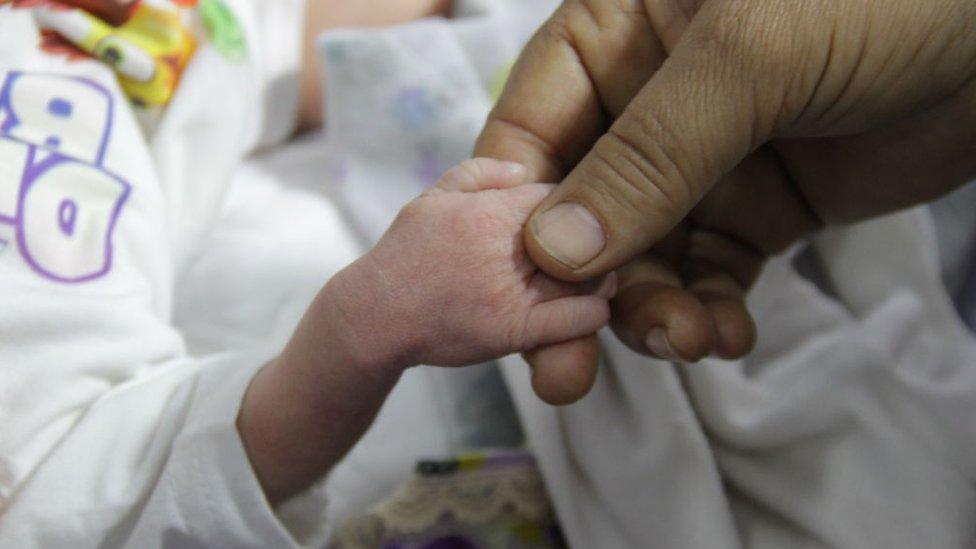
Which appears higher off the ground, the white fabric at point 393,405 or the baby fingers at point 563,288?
the baby fingers at point 563,288

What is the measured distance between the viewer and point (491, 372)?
2.54 feet

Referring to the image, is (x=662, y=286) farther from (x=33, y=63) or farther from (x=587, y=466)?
(x=33, y=63)

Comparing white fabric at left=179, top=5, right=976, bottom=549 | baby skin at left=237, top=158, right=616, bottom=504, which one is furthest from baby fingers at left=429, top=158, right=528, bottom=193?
white fabric at left=179, top=5, right=976, bottom=549

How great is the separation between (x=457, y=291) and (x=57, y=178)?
337 millimetres

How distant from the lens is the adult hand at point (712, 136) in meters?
0.49

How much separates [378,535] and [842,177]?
A: 451 mm

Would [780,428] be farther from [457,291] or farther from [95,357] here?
[95,357]

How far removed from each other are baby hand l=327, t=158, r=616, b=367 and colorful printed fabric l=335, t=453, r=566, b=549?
0.17 m

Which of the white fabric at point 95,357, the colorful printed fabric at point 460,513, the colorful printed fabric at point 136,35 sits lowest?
the colorful printed fabric at point 460,513

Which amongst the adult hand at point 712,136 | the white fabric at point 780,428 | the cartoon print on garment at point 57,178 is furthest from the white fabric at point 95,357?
the adult hand at point 712,136

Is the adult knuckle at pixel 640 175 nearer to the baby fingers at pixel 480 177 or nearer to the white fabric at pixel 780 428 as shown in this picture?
the baby fingers at pixel 480 177

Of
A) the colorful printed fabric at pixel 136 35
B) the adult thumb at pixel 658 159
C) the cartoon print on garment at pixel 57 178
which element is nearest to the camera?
the adult thumb at pixel 658 159

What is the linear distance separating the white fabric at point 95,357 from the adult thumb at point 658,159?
264 millimetres

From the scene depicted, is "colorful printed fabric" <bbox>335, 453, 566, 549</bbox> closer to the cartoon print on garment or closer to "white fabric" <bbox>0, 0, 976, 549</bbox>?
"white fabric" <bbox>0, 0, 976, 549</bbox>
